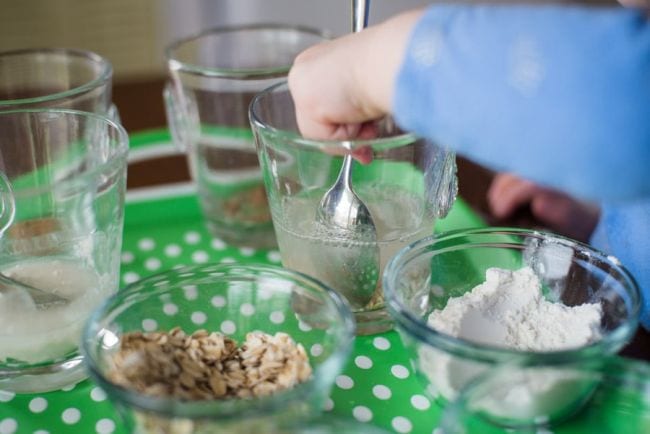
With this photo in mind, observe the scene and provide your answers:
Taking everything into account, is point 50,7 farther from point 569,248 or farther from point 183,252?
point 569,248

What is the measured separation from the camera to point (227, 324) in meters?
0.53

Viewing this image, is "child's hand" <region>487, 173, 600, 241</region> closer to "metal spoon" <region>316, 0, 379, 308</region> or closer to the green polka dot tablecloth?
the green polka dot tablecloth

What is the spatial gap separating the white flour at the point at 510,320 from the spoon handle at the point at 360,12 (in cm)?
20

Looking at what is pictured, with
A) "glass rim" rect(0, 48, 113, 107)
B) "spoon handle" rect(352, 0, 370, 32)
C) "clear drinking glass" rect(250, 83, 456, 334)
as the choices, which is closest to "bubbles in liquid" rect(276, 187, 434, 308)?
"clear drinking glass" rect(250, 83, 456, 334)

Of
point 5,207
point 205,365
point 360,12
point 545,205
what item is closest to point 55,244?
point 5,207

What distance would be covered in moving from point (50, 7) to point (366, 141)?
148 centimetres

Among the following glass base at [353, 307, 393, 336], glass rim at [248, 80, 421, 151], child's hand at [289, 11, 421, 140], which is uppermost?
child's hand at [289, 11, 421, 140]

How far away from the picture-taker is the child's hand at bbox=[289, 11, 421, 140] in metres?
0.44

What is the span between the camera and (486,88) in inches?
15.3

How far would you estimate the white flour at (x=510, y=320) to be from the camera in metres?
0.48

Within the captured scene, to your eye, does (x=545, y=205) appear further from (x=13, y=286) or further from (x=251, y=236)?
(x=13, y=286)

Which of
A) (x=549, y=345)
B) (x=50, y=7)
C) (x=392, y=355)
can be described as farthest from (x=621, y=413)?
(x=50, y=7)

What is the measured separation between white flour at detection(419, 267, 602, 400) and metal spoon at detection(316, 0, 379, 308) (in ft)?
0.20

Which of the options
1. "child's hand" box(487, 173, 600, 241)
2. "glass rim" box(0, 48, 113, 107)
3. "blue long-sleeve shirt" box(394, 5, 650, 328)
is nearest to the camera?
"blue long-sleeve shirt" box(394, 5, 650, 328)
